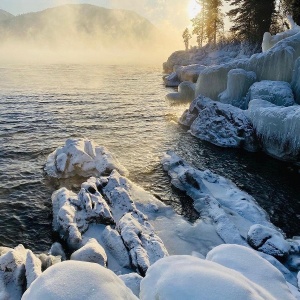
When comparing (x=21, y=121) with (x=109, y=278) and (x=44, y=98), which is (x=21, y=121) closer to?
(x=44, y=98)

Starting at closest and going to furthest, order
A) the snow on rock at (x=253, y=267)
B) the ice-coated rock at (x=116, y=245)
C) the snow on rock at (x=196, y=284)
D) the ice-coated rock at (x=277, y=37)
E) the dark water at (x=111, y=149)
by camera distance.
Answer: the snow on rock at (x=196, y=284) < the snow on rock at (x=253, y=267) < the ice-coated rock at (x=116, y=245) < the dark water at (x=111, y=149) < the ice-coated rock at (x=277, y=37)

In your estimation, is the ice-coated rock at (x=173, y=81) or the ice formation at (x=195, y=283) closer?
the ice formation at (x=195, y=283)

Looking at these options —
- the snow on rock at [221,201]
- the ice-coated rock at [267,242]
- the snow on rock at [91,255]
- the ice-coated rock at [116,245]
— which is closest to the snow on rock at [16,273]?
the snow on rock at [91,255]

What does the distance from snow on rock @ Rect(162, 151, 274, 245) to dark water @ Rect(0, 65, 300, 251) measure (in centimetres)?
69

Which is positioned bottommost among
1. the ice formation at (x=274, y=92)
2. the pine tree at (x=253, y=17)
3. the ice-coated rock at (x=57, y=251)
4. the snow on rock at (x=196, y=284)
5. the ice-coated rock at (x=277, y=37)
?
the ice-coated rock at (x=57, y=251)

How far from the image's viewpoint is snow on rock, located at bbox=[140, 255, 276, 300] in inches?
195

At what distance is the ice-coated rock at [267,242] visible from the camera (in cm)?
1192

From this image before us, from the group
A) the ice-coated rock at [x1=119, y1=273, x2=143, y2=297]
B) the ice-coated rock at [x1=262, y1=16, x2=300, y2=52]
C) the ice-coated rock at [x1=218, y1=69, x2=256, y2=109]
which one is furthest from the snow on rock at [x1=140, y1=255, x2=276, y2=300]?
the ice-coated rock at [x1=262, y1=16, x2=300, y2=52]

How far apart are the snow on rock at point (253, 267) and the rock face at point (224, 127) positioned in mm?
18196

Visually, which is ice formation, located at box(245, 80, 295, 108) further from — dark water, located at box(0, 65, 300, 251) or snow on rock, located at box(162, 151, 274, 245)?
snow on rock, located at box(162, 151, 274, 245)

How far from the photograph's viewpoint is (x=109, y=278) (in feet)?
18.4

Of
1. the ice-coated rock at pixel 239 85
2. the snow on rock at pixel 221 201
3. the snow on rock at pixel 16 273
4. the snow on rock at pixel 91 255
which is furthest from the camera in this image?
the ice-coated rock at pixel 239 85

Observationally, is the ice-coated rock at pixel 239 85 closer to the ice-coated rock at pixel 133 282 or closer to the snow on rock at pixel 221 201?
the snow on rock at pixel 221 201

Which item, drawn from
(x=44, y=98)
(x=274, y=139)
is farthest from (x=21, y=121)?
(x=274, y=139)
